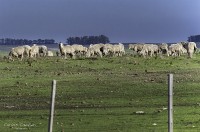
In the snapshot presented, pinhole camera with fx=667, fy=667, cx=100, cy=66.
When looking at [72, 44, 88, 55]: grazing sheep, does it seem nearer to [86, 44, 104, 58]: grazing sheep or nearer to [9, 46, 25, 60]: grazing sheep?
[86, 44, 104, 58]: grazing sheep

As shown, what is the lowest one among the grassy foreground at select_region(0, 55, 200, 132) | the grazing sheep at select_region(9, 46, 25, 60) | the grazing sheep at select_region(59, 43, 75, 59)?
the grassy foreground at select_region(0, 55, 200, 132)

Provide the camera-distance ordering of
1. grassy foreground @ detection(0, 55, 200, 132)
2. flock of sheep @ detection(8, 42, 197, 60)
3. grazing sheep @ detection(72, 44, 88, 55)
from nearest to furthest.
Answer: grassy foreground @ detection(0, 55, 200, 132), flock of sheep @ detection(8, 42, 197, 60), grazing sheep @ detection(72, 44, 88, 55)

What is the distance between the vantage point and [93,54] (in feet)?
273

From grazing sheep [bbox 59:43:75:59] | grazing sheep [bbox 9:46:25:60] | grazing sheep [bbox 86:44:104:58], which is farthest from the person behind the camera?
grazing sheep [bbox 86:44:104:58]

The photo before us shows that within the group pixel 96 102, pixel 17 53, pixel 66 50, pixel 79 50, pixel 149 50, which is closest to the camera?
pixel 96 102

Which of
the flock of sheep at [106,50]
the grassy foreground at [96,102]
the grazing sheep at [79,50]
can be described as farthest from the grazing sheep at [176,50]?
the grassy foreground at [96,102]

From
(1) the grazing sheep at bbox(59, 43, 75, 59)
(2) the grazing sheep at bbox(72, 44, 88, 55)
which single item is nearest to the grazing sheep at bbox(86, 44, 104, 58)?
(1) the grazing sheep at bbox(59, 43, 75, 59)

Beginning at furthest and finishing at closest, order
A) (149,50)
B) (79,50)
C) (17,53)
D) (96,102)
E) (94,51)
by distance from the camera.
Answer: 1. (79,50)
2. (149,50)
3. (94,51)
4. (17,53)
5. (96,102)

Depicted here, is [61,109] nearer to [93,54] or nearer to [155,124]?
[155,124]

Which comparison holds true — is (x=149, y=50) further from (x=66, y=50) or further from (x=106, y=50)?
(x=66, y=50)

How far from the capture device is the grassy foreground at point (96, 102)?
23.1 m

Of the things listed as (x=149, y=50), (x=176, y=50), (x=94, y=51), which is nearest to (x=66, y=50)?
(x=94, y=51)

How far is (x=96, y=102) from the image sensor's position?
2998cm

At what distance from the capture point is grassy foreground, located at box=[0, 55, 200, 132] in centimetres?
2309
